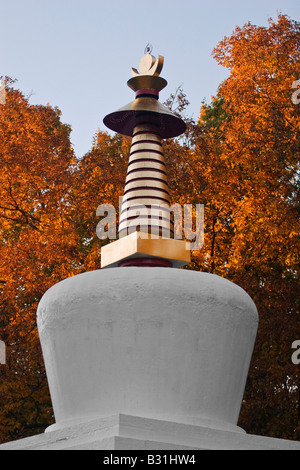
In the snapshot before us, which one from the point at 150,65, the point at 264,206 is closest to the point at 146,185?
the point at 150,65

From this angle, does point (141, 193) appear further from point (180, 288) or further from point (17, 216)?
point (17, 216)

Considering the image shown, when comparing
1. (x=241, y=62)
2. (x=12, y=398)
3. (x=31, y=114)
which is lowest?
(x=12, y=398)

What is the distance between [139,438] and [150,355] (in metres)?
0.87

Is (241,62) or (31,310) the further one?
(241,62)

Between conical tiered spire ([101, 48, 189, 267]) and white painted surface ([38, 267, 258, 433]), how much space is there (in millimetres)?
607

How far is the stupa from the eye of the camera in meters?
6.29

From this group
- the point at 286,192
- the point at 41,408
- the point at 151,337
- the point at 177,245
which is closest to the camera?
A: the point at 151,337

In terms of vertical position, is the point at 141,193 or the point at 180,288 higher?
the point at 141,193

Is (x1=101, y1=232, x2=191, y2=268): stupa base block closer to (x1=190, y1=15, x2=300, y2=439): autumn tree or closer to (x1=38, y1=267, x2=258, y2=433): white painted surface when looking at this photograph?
(x1=38, y1=267, x2=258, y2=433): white painted surface

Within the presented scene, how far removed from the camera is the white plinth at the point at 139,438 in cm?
570

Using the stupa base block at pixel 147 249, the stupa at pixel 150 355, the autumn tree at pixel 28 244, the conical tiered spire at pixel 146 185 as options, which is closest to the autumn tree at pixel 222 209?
the autumn tree at pixel 28 244

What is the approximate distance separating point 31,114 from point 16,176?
2072 millimetres
